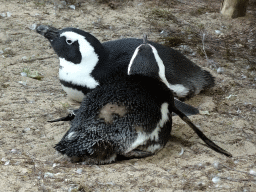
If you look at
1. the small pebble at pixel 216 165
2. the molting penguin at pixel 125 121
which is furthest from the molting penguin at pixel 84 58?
the small pebble at pixel 216 165

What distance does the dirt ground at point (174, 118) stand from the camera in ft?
6.80

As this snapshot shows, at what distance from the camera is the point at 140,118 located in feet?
7.57

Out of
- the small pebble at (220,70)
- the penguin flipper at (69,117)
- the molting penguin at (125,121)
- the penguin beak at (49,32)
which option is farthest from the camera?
the small pebble at (220,70)

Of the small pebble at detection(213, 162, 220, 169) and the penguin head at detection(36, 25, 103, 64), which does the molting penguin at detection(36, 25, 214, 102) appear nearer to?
the penguin head at detection(36, 25, 103, 64)

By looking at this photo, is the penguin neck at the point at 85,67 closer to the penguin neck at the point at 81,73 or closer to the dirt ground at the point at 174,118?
the penguin neck at the point at 81,73

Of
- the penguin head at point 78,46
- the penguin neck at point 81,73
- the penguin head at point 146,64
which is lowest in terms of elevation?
the penguin neck at point 81,73

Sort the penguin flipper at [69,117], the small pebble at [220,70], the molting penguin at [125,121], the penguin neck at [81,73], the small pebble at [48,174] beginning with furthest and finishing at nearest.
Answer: the small pebble at [220,70] → the penguin neck at [81,73] → the penguin flipper at [69,117] → the molting penguin at [125,121] → the small pebble at [48,174]

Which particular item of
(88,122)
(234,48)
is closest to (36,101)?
(88,122)

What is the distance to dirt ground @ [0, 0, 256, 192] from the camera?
81.6 inches

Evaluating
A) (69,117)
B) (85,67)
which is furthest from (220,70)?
(69,117)

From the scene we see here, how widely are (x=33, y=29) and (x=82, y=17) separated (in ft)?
2.48

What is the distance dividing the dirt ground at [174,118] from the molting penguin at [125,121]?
0.09 metres

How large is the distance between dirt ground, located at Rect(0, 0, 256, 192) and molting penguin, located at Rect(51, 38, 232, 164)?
0.09 metres

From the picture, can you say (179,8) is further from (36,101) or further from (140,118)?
(140,118)
